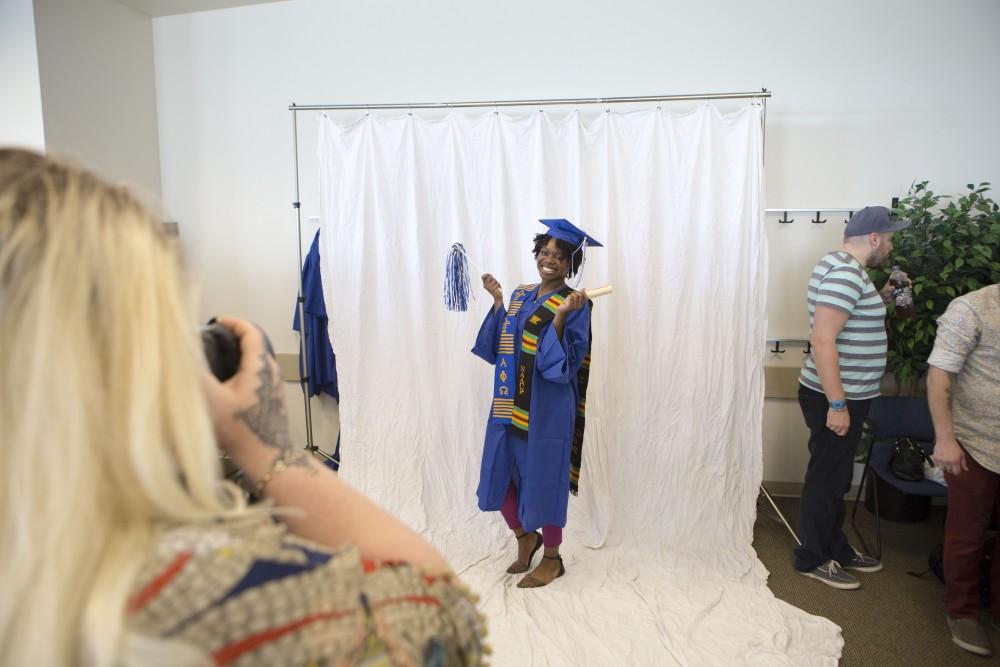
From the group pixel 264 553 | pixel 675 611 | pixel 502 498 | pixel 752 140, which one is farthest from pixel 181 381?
pixel 752 140

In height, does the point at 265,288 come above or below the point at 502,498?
above

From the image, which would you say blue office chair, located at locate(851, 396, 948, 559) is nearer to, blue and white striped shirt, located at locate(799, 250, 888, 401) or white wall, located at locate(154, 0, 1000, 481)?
blue and white striped shirt, located at locate(799, 250, 888, 401)

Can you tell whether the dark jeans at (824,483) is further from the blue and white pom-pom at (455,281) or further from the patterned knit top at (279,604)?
the patterned knit top at (279,604)

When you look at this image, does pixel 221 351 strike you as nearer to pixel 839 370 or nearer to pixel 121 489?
pixel 121 489

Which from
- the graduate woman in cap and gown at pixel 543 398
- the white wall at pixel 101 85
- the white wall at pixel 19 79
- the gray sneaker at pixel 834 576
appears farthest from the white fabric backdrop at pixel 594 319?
the white wall at pixel 19 79

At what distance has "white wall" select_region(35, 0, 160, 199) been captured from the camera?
3.01 meters

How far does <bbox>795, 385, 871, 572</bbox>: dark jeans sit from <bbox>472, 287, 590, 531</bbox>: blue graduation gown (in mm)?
997

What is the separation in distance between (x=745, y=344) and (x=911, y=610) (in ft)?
3.95

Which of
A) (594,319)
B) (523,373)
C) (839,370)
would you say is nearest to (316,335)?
(523,373)

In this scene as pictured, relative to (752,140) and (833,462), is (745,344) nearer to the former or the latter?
(833,462)

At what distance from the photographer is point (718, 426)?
9.30 feet

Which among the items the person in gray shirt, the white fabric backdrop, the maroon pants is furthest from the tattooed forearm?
the maroon pants

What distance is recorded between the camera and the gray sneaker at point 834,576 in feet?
8.25

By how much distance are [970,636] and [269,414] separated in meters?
2.55
